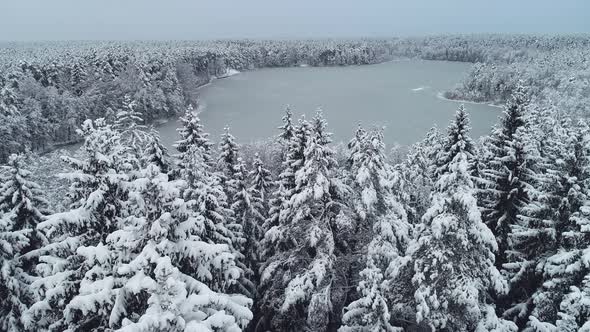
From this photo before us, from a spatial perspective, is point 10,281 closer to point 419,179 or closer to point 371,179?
point 371,179

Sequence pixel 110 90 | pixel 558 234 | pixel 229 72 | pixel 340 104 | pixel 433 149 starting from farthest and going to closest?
pixel 229 72, pixel 340 104, pixel 110 90, pixel 433 149, pixel 558 234

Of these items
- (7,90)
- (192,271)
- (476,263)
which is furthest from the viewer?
(7,90)

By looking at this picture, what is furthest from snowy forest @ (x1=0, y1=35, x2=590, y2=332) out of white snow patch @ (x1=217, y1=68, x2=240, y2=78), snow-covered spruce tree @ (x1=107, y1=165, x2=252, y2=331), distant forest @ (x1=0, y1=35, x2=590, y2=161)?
white snow patch @ (x1=217, y1=68, x2=240, y2=78)

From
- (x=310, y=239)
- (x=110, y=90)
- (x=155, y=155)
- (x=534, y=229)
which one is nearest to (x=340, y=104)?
(x=110, y=90)

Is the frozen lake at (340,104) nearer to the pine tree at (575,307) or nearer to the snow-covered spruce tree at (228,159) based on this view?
the snow-covered spruce tree at (228,159)

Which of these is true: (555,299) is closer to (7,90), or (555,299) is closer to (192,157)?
(192,157)

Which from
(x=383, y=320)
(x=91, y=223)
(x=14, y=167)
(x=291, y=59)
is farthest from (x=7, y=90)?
(x=291, y=59)

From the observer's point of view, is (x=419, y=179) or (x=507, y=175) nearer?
(x=507, y=175)

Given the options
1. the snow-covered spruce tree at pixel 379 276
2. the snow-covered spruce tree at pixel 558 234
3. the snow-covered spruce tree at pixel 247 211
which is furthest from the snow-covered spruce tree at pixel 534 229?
the snow-covered spruce tree at pixel 247 211
